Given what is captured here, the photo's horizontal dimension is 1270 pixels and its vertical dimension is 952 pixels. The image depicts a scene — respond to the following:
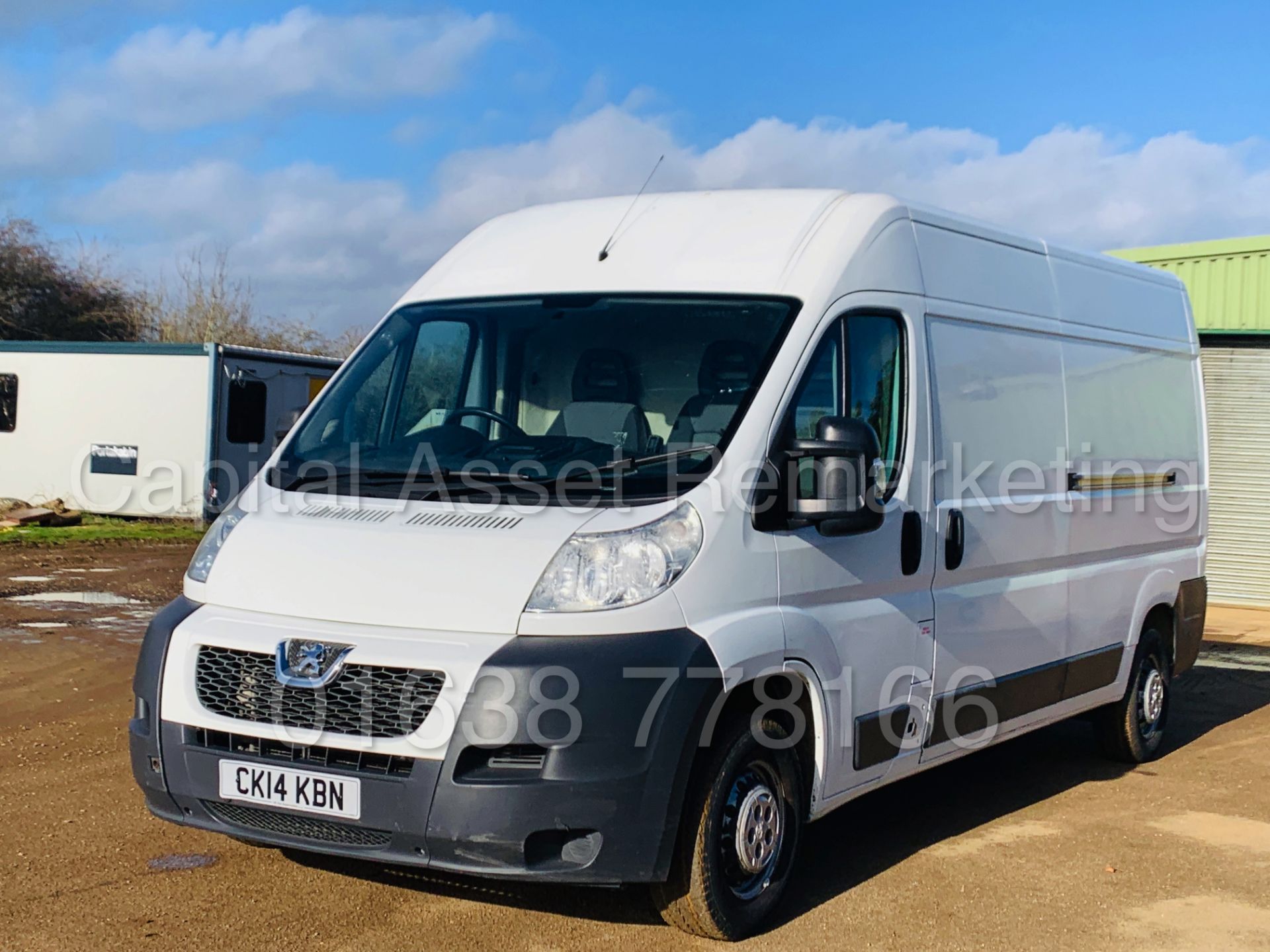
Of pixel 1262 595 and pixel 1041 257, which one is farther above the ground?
pixel 1041 257

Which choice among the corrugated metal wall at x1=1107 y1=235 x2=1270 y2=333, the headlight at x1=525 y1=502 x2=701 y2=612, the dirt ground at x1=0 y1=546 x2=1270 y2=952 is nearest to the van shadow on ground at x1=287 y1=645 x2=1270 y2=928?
the dirt ground at x1=0 y1=546 x2=1270 y2=952

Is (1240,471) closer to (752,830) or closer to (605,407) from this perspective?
(605,407)

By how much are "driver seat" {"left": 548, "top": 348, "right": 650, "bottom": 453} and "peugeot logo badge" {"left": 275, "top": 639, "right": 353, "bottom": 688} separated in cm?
118

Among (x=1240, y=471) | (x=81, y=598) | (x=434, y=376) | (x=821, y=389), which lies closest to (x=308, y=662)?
(x=434, y=376)

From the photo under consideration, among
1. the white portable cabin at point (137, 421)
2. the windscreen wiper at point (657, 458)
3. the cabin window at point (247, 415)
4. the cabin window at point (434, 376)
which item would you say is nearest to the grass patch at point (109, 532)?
the white portable cabin at point (137, 421)

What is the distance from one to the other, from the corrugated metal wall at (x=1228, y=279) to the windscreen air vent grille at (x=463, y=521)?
1429 cm

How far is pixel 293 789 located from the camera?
448 centimetres

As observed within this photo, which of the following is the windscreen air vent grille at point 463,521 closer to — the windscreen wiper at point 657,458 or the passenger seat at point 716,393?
the windscreen wiper at point 657,458

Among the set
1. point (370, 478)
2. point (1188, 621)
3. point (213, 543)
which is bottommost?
point (1188, 621)

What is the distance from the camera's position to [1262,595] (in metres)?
16.6

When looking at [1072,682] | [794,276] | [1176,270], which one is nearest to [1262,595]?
[1176,270]

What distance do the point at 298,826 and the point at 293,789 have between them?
0.46ft

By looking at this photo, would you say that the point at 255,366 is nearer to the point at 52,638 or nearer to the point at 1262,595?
the point at 52,638

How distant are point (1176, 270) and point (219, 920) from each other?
16194 mm
